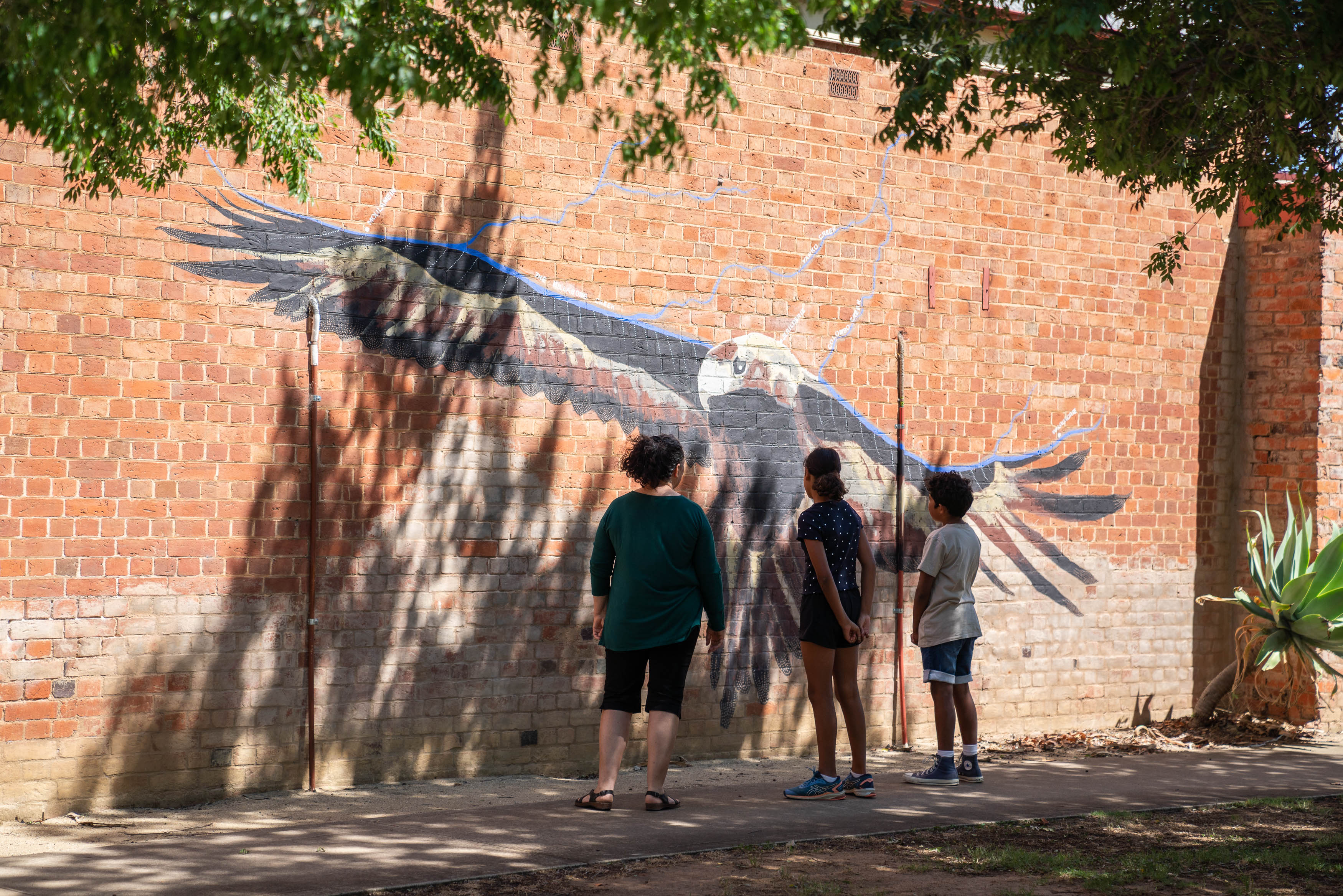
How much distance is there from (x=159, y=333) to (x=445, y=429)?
1.66 meters

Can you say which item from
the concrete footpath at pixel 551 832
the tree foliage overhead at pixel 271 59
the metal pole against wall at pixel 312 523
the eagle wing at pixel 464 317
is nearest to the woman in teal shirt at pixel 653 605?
the concrete footpath at pixel 551 832

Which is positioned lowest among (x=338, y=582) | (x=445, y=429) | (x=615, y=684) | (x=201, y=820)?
(x=201, y=820)

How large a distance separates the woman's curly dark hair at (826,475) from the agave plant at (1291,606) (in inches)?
159

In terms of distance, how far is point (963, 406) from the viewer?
919cm

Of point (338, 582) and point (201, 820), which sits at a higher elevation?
point (338, 582)

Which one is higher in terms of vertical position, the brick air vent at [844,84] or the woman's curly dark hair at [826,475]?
the brick air vent at [844,84]

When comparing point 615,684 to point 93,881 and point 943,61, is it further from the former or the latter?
point 943,61

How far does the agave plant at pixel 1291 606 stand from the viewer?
8742mm

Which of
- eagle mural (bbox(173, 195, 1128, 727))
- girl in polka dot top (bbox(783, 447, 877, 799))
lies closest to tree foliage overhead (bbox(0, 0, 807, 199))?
eagle mural (bbox(173, 195, 1128, 727))

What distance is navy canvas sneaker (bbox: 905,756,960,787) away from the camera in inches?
285

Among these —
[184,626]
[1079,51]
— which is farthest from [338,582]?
[1079,51]

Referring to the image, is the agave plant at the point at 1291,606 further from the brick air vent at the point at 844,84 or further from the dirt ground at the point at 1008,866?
the brick air vent at the point at 844,84

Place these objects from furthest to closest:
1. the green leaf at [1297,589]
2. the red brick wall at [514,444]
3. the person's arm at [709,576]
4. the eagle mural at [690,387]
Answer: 1. the green leaf at [1297,589]
2. the eagle mural at [690,387]
3. the person's arm at [709,576]
4. the red brick wall at [514,444]

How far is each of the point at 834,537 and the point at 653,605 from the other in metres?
1.10
